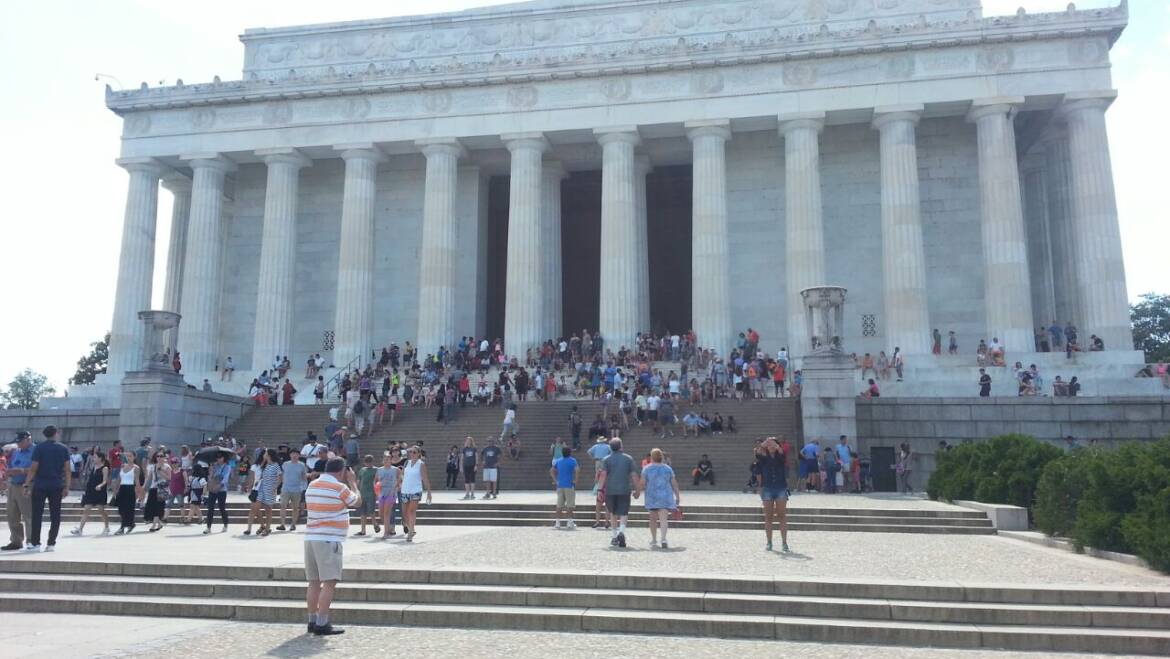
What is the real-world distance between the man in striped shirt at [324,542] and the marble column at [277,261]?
35.3 m

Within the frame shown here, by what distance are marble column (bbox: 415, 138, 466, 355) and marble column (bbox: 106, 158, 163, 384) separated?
13.3 meters

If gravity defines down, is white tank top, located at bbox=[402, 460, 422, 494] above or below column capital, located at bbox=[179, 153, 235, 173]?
below

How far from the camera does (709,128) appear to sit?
41.4 metres

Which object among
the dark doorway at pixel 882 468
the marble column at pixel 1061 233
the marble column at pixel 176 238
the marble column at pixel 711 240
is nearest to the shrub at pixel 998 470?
the dark doorway at pixel 882 468

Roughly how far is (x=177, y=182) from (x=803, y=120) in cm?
3169

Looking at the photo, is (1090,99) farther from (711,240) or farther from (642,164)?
(642,164)

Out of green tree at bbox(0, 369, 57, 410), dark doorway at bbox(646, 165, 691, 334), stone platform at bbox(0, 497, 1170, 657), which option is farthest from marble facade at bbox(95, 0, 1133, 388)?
green tree at bbox(0, 369, 57, 410)

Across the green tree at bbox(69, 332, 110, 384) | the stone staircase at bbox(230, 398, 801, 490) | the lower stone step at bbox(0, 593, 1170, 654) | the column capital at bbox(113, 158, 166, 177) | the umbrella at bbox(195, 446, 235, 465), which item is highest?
the column capital at bbox(113, 158, 166, 177)

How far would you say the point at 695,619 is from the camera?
33.4 feet

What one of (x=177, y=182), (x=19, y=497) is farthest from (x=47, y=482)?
(x=177, y=182)

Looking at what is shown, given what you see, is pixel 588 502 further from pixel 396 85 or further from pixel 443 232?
pixel 396 85

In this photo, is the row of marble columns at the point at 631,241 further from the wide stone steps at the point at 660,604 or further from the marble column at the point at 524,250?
the wide stone steps at the point at 660,604

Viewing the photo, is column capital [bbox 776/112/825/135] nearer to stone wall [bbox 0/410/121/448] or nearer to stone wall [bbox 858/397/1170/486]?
stone wall [bbox 858/397/1170/486]

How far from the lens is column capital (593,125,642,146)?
4197 cm
